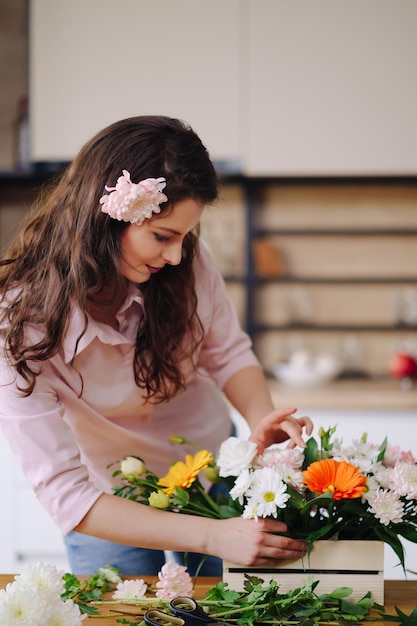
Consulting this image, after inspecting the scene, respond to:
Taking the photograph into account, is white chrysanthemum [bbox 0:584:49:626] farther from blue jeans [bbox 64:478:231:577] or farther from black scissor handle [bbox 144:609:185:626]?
blue jeans [bbox 64:478:231:577]

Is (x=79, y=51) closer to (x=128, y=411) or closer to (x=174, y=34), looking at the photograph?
(x=174, y=34)

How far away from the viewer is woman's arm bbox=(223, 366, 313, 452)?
1.32 metres

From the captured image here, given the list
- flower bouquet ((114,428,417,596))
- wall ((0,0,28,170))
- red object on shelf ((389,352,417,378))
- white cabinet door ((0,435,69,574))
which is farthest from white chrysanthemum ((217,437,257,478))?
wall ((0,0,28,170))

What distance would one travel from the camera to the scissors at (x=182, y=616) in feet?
3.17

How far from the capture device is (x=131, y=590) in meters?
1.10

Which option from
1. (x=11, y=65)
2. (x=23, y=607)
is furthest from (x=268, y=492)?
(x=11, y=65)

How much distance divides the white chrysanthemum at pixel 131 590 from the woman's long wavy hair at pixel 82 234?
325mm

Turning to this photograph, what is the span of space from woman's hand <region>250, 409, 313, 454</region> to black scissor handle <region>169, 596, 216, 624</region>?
32cm

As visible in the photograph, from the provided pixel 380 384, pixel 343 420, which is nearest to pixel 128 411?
pixel 343 420

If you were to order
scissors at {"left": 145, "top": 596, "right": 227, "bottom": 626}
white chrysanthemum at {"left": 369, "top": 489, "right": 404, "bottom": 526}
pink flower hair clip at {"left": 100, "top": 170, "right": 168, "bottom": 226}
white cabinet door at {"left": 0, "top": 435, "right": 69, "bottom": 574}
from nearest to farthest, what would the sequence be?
scissors at {"left": 145, "top": 596, "right": 227, "bottom": 626}
white chrysanthemum at {"left": 369, "top": 489, "right": 404, "bottom": 526}
pink flower hair clip at {"left": 100, "top": 170, "right": 168, "bottom": 226}
white cabinet door at {"left": 0, "top": 435, "right": 69, "bottom": 574}

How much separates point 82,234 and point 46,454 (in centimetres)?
35

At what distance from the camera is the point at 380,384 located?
10.8ft

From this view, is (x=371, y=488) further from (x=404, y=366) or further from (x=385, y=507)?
(x=404, y=366)

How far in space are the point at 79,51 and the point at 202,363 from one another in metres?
1.87
